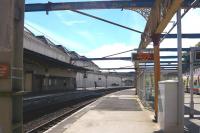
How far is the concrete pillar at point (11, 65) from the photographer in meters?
6.08

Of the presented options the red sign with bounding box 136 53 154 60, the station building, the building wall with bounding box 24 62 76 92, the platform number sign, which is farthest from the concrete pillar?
the building wall with bounding box 24 62 76 92

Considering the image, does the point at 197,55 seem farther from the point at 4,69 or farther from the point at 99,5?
the point at 4,69

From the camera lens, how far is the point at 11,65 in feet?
20.1

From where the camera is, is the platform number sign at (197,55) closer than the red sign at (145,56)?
Yes

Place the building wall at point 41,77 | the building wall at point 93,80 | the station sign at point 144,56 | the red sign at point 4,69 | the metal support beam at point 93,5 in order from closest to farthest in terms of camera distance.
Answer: the red sign at point 4,69, the metal support beam at point 93,5, the station sign at point 144,56, the building wall at point 41,77, the building wall at point 93,80

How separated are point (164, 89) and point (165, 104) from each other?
1.51 feet

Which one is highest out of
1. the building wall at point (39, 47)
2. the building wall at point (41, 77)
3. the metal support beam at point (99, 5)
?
the building wall at point (39, 47)

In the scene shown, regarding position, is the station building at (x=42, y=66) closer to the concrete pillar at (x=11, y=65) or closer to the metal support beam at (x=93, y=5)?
the metal support beam at (x=93, y=5)

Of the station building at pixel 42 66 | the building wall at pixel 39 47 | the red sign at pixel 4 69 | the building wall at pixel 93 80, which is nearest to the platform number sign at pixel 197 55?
the red sign at pixel 4 69

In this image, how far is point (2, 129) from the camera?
6359 millimetres

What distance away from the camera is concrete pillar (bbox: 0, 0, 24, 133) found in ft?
19.9

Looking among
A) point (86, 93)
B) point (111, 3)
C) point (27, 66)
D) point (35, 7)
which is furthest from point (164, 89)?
point (86, 93)

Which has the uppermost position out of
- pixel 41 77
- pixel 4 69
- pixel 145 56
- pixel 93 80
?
pixel 93 80

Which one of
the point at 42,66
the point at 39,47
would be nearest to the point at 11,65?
the point at 42,66
